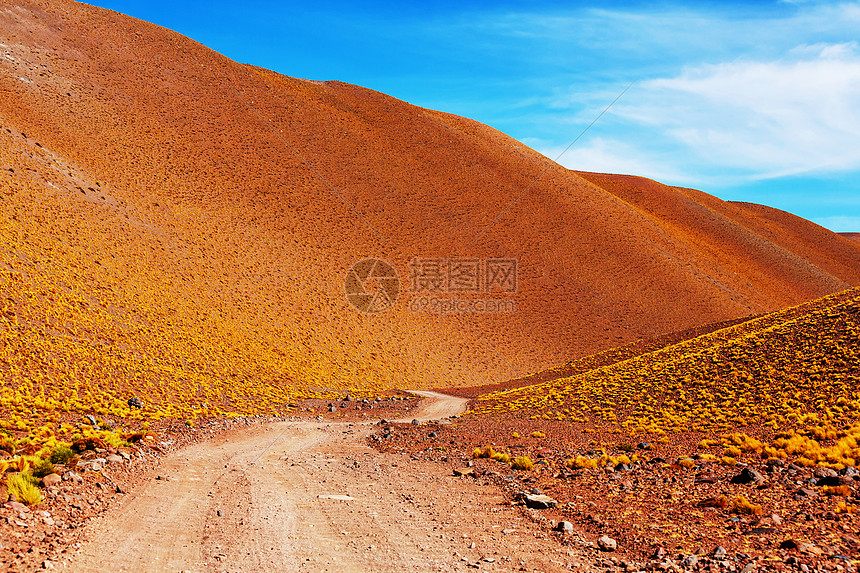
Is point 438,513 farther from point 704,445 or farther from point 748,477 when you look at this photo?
point 704,445

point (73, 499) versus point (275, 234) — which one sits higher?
point (275, 234)

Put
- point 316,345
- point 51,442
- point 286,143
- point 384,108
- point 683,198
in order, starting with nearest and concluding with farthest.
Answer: point 51,442 → point 316,345 → point 286,143 → point 384,108 → point 683,198

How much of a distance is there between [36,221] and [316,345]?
18.8m

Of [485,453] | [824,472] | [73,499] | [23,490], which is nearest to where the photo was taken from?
[23,490]

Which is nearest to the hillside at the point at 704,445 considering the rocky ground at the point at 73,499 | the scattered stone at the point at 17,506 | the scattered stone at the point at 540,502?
the scattered stone at the point at 540,502

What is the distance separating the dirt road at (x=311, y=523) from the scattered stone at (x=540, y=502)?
550 mm

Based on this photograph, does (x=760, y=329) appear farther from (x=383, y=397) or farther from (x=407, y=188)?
(x=407, y=188)

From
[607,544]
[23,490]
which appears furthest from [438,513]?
[23,490]

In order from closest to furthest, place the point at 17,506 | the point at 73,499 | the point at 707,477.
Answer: the point at 17,506 → the point at 73,499 → the point at 707,477

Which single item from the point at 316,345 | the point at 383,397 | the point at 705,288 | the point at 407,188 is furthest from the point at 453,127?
the point at 383,397

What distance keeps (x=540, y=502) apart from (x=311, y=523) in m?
4.16

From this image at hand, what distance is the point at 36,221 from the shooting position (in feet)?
99.2

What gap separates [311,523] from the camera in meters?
8.11

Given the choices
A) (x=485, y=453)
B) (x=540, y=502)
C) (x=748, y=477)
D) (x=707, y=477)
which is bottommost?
(x=485, y=453)
